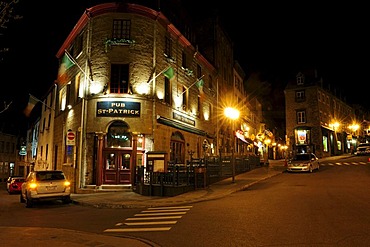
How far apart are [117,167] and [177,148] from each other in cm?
567

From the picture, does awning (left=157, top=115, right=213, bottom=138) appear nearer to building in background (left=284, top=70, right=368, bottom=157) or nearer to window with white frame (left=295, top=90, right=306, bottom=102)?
building in background (left=284, top=70, right=368, bottom=157)

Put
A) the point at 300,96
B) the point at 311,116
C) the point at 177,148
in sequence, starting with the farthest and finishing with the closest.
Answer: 1. the point at 300,96
2. the point at 311,116
3. the point at 177,148

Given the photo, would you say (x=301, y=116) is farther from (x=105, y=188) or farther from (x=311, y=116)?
(x=105, y=188)

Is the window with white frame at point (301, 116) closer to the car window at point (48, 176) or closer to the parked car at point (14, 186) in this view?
the parked car at point (14, 186)

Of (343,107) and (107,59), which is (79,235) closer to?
(107,59)

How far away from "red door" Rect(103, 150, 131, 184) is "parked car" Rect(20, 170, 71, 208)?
158 inches

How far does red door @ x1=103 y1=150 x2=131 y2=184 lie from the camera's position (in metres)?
19.4

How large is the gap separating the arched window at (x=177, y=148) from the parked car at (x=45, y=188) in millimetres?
8902

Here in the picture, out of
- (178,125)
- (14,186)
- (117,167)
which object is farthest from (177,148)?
(14,186)

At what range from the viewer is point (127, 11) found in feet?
66.7

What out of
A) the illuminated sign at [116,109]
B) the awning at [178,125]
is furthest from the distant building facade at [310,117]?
the illuminated sign at [116,109]

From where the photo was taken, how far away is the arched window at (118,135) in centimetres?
1977

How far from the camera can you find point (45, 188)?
577 inches

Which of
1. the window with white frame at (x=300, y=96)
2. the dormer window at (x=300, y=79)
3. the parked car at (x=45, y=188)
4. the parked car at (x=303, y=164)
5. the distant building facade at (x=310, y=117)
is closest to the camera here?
the parked car at (x=45, y=188)
